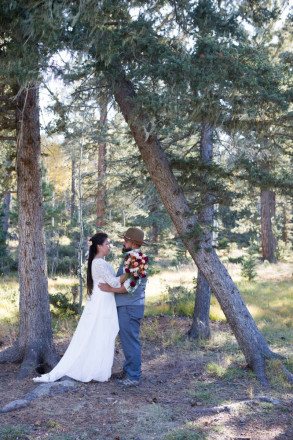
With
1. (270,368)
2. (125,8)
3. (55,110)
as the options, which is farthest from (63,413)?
(125,8)

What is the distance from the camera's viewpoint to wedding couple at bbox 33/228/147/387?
6078mm

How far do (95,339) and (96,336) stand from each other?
5 centimetres

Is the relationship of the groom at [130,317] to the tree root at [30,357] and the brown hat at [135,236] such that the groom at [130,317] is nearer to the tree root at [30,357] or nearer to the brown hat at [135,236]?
the brown hat at [135,236]

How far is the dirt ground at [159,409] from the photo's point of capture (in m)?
4.26

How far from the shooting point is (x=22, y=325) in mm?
6984

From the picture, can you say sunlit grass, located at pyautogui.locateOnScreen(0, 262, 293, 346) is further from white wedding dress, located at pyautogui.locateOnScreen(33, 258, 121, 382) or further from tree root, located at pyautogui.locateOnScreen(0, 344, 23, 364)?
white wedding dress, located at pyautogui.locateOnScreen(33, 258, 121, 382)

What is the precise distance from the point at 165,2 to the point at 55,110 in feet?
8.01

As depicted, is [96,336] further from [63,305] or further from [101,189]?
[101,189]

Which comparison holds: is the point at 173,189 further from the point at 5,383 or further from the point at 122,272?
the point at 5,383

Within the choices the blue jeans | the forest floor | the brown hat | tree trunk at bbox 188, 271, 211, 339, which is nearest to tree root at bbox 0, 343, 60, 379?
the forest floor

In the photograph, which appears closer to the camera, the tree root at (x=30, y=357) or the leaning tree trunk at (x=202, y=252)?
the tree root at (x=30, y=357)

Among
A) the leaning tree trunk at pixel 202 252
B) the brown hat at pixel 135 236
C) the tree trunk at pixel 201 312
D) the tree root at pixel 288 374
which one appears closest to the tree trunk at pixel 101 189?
the tree trunk at pixel 201 312

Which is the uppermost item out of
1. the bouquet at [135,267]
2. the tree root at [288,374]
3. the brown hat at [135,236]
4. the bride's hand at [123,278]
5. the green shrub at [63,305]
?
the brown hat at [135,236]

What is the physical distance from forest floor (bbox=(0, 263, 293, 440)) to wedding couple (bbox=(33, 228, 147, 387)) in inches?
10.5
